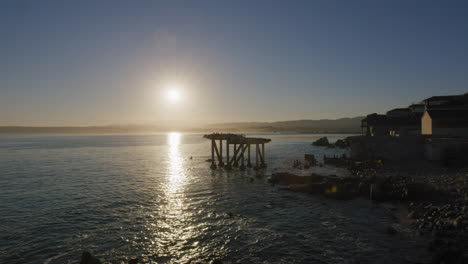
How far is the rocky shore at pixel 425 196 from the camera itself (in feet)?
32.6

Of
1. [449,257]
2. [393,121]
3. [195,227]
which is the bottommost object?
[195,227]

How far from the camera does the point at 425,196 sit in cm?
1580

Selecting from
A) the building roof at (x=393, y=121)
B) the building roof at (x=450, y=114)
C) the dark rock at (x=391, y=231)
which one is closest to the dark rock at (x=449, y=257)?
the dark rock at (x=391, y=231)

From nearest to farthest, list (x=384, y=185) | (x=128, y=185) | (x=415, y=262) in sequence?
(x=415, y=262) < (x=384, y=185) < (x=128, y=185)

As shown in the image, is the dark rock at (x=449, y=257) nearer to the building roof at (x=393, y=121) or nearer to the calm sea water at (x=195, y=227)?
the calm sea water at (x=195, y=227)

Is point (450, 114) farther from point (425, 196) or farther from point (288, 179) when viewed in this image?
point (288, 179)

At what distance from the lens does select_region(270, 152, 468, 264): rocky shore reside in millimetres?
9945

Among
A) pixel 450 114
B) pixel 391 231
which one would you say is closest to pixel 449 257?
pixel 391 231

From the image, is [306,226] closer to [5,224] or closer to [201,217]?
[201,217]

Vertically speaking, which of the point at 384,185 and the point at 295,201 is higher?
the point at 384,185

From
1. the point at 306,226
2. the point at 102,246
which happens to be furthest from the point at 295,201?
the point at 102,246

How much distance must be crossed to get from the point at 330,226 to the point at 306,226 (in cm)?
123

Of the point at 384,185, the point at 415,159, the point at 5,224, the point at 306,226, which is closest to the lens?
the point at 306,226

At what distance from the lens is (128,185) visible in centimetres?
2511
